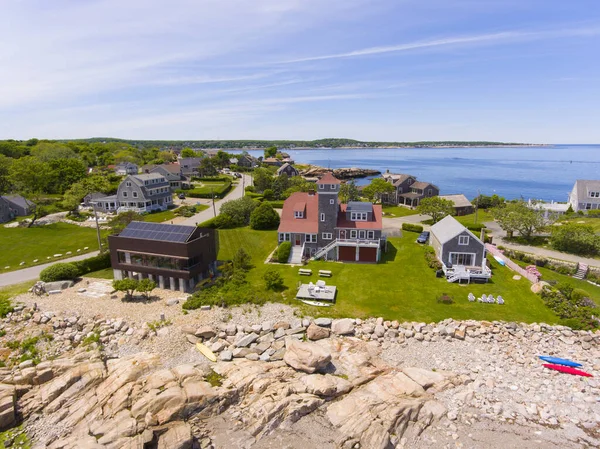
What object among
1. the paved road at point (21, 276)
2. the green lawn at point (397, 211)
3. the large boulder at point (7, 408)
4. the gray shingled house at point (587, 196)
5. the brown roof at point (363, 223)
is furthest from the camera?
the green lawn at point (397, 211)

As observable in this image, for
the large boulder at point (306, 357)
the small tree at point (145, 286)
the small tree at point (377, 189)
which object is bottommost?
the large boulder at point (306, 357)

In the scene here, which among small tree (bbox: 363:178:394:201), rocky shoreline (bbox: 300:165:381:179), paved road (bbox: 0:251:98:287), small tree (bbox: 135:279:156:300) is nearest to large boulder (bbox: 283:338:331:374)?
small tree (bbox: 135:279:156:300)

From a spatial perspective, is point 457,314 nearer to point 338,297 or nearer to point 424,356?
point 424,356

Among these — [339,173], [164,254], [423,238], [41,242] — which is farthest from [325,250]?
[339,173]

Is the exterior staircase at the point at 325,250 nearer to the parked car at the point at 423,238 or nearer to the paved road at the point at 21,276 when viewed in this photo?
the parked car at the point at 423,238

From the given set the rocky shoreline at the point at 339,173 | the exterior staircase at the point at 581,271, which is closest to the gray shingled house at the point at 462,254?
the exterior staircase at the point at 581,271

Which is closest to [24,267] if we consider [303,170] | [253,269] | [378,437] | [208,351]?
[253,269]
